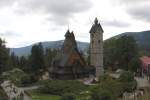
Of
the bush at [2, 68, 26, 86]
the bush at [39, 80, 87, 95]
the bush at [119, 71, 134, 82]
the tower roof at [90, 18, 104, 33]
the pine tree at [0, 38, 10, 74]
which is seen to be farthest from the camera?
the tower roof at [90, 18, 104, 33]

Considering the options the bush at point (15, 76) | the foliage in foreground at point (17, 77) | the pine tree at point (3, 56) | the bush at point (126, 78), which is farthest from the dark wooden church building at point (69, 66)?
the pine tree at point (3, 56)

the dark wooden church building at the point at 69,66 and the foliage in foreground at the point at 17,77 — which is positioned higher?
the dark wooden church building at the point at 69,66

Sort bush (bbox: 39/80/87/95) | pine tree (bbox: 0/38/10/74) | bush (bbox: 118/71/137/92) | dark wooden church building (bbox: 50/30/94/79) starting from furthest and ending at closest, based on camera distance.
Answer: dark wooden church building (bbox: 50/30/94/79)
bush (bbox: 39/80/87/95)
pine tree (bbox: 0/38/10/74)
bush (bbox: 118/71/137/92)

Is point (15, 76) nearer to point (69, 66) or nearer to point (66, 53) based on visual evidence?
point (66, 53)

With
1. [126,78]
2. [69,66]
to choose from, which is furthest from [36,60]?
[126,78]

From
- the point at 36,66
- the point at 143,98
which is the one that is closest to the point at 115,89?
the point at 143,98

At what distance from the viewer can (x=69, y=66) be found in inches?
2813

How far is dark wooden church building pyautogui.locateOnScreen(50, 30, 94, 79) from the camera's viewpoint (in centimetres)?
7131

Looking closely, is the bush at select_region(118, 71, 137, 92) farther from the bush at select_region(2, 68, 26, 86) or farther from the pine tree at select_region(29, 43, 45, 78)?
the pine tree at select_region(29, 43, 45, 78)

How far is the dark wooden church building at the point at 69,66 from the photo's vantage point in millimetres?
71312

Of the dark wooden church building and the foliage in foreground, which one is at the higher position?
the dark wooden church building

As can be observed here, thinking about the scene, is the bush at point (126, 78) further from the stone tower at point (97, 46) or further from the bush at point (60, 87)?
the stone tower at point (97, 46)

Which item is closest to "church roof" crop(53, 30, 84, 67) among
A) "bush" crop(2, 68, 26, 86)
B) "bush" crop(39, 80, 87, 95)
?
"bush" crop(2, 68, 26, 86)

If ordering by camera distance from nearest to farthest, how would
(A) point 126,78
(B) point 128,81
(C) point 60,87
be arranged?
(B) point 128,81 → (A) point 126,78 → (C) point 60,87
